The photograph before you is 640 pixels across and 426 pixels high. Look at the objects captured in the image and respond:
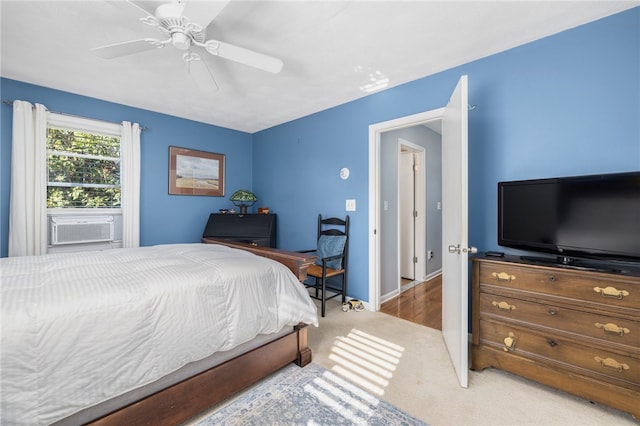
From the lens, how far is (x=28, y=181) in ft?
9.02

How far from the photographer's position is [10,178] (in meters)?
2.74

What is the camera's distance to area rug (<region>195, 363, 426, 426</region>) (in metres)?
1.51

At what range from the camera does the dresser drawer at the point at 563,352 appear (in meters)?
1.48

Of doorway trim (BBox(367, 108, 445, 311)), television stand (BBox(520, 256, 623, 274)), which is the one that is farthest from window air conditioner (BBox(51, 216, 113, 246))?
television stand (BBox(520, 256, 623, 274))

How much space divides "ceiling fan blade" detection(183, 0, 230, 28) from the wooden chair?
2.32 m

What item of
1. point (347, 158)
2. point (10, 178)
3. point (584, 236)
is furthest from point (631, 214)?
point (10, 178)

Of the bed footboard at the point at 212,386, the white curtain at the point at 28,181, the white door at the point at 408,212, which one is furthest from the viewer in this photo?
the white door at the point at 408,212

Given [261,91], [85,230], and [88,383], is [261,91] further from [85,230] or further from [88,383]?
[88,383]

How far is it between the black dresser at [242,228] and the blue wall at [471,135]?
0.28 metres

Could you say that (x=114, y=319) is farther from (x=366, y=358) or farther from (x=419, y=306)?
(x=419, y=306)

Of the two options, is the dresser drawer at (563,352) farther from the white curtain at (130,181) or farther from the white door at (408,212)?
the white curtain at (130,181)

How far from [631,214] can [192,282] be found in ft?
8.13

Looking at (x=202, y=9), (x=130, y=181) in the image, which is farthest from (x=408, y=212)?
(x=130, y=181)

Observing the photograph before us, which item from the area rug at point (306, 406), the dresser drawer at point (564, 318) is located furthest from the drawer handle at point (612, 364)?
the area rug at point (306, 406)
